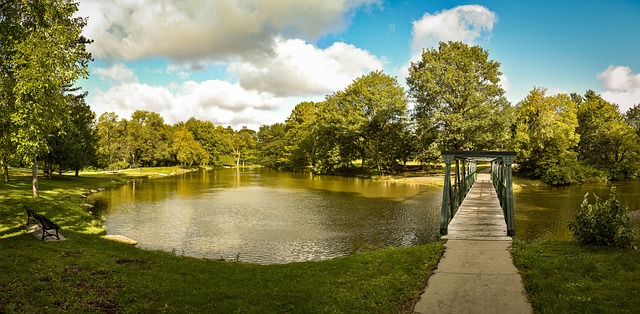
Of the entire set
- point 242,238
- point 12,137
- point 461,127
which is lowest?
point 242,238

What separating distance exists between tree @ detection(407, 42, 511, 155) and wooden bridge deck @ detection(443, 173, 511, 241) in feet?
80.3

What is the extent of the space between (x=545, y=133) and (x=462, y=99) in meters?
11.7

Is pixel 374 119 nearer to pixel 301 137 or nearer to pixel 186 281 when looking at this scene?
pixel 301 137

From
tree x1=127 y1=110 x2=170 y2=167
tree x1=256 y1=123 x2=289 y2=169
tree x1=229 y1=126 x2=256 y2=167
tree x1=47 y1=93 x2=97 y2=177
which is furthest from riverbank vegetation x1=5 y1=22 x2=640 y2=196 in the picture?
tree x1=229 y1=126 x2=256 y2=167

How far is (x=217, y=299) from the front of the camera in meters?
8.48

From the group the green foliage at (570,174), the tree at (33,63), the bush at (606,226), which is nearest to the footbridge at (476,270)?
the bush at (606,226)

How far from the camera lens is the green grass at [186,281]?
7.95 metres

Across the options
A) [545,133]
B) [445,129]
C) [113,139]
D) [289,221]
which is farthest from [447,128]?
[113,139]

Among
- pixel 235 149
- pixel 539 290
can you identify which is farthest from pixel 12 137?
pixel 235 149

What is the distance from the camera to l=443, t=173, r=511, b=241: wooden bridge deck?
14242 millimetres

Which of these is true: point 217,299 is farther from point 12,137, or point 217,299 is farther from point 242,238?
point 12,137

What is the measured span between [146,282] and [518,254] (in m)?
10.6

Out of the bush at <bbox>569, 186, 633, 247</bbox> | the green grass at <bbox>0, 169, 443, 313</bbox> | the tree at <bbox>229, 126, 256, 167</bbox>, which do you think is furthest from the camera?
the tree at <bbox>229, 126, 256, 167</bbox>

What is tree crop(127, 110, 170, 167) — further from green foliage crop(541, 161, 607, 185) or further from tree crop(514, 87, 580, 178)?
green foliage crop(541, 161, 607, 185)
